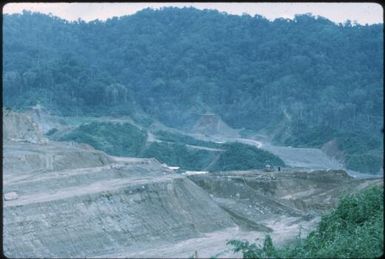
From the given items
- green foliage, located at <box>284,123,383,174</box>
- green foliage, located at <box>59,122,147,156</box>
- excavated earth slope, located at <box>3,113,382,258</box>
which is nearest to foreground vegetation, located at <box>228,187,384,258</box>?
excavated earth slope, located at <box>3,113,382,258</box>

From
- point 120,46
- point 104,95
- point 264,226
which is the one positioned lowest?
point 264,226

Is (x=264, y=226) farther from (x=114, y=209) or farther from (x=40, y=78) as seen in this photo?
(x=40, y=78)

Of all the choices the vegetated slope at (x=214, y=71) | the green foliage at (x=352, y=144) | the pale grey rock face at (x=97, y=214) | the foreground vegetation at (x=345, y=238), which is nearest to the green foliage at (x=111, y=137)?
the vegetated slope at (x=214, y=71)

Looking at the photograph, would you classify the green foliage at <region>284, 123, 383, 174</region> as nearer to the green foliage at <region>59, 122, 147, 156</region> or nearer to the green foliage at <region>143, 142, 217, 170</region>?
the green foliage at <region>143, 142, 217, 170</region>

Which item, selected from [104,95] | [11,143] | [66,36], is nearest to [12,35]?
[66,36]

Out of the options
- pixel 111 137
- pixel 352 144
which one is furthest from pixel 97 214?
pixel 352 144

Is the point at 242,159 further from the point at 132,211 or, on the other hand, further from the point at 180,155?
the point at 132,211
